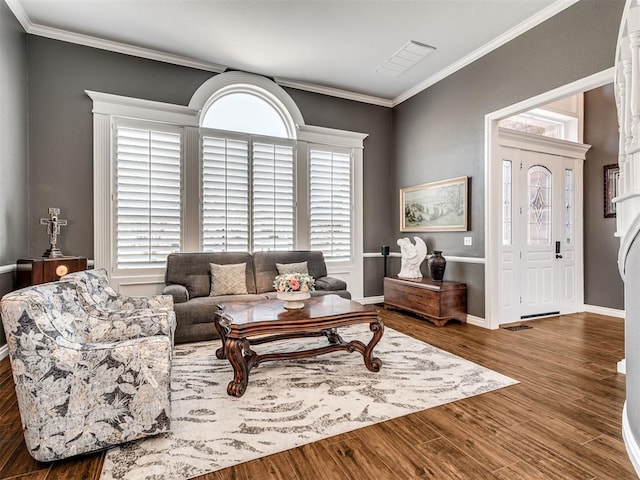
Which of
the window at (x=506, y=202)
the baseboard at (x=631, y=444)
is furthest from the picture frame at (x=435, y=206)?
the baseboard at (x=631, y=444)

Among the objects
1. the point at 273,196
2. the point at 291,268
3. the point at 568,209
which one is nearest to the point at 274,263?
the point at 291,268

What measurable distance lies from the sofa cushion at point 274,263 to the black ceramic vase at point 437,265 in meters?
1.60

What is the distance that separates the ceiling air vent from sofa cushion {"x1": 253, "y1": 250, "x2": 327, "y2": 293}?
2.94 meters

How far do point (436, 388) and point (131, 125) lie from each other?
4658 mm

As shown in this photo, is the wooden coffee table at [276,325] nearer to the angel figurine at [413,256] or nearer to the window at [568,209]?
the angel figurine at [413,256]

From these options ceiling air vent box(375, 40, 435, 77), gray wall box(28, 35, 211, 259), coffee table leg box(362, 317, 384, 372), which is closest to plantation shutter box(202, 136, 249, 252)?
gray wall box(28, 35, 211, 259)

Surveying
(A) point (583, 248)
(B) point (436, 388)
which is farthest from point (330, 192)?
(A) point (583, 248)

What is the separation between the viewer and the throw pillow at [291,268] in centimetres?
475

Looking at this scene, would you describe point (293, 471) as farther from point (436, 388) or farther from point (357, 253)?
point (357, 253)

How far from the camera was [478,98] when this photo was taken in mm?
4566

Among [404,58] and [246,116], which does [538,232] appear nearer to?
[404,58]

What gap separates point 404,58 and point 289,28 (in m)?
1.68

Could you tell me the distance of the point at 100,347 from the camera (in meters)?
1.86

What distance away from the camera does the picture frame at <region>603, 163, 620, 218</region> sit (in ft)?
16.8
